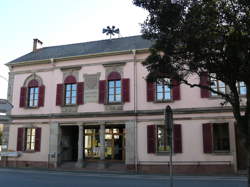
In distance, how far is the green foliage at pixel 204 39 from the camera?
716 centimetres

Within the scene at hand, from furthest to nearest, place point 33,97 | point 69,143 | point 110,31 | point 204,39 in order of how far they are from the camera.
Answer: point 110,31, point 33,97, point 69,143, point 204,39

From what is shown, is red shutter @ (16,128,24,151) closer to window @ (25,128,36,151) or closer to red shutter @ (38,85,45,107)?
window @ (25,128,36,151)

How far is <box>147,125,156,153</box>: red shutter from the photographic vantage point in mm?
19062

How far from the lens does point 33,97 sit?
76.1ft

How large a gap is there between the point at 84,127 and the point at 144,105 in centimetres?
574

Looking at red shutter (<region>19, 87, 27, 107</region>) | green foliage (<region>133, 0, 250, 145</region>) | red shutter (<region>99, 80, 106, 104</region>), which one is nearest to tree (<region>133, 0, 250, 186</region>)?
green foliage (<region>133, 0, 250, 145</region>)

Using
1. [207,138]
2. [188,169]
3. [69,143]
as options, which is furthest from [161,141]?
[69,143]

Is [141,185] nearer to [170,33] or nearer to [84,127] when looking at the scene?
[170,33]

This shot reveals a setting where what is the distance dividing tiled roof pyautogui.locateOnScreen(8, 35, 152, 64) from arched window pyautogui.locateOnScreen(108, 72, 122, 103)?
6.48 feet

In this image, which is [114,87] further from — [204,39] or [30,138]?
[204,39]

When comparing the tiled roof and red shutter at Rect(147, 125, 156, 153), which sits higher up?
the tiled roof

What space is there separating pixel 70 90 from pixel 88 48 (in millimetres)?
4294

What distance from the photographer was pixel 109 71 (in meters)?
21.2

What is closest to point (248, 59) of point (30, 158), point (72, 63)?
point (72, 63)
